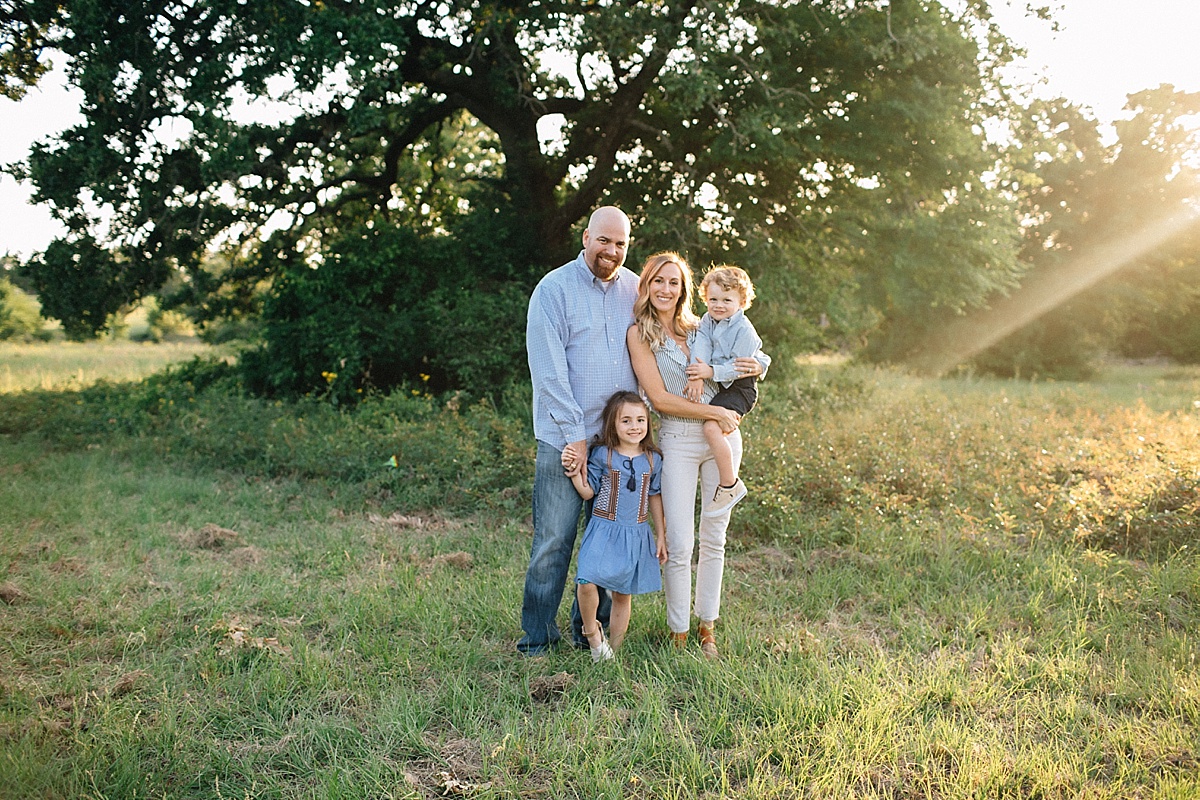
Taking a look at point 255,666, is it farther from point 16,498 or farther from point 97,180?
point 97,180

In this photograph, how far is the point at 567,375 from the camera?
4.11 meters

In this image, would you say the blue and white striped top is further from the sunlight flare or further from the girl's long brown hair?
the sunlight flare

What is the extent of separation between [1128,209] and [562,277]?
29.5m

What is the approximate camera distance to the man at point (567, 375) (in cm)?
406

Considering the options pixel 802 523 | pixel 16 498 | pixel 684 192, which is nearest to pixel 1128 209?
pixel 684 192

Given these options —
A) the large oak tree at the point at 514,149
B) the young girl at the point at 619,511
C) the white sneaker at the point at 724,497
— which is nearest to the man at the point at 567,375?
the young girl at the point at 619,511

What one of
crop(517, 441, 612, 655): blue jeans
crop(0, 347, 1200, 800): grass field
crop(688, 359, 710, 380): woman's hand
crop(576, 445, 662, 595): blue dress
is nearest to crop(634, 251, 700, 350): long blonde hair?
crop(688, 359, 710, 380): woman's hand

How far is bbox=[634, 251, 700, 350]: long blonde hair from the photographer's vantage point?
409cm

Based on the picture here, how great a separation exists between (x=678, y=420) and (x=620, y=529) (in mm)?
627

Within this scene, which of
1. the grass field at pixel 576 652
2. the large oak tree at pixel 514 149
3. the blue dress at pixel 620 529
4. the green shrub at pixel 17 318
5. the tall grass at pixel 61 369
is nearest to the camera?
the grass field at pixel 576 652

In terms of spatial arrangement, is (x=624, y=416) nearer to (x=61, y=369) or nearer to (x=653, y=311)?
(x=653, y=311)

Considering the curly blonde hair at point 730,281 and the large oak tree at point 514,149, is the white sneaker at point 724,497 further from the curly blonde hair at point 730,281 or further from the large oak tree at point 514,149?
the large oak tree at point 514,149

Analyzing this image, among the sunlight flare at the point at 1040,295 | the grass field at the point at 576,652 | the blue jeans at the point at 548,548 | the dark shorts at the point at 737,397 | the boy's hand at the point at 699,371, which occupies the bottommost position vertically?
the grass field at the point at 576,652

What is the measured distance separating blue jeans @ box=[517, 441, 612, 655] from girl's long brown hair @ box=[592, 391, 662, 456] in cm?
24
